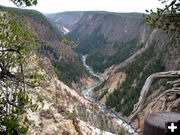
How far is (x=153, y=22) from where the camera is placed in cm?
976

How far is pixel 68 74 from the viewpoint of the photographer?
7303 inches

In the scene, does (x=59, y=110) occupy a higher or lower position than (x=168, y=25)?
lower

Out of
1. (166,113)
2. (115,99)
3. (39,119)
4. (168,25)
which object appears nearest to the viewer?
(166,113)

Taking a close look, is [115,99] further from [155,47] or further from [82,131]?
[82,131]

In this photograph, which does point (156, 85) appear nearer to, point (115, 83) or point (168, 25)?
point (115, 83)

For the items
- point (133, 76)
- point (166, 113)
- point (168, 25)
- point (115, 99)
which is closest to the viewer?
point (166, 113)

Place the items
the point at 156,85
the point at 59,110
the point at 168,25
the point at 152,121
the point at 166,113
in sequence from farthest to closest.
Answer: the point at 156,85, the point at 59,110, the point at 168,25, the point at 166,113, the point at 152,121

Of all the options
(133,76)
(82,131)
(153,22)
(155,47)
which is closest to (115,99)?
(133,76)

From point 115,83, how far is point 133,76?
1089cm

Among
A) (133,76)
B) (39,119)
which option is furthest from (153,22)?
(133,76)

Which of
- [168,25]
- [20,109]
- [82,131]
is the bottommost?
[82,131]

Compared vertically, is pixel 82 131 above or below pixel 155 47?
above

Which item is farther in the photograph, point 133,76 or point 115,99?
point 133,76

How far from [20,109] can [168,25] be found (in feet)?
14.0
